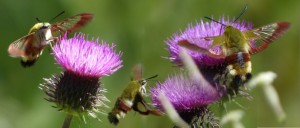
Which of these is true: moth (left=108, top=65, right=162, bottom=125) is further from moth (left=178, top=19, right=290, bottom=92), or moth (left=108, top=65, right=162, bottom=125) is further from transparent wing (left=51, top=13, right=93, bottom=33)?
transparent wing (left=51, top=13, right=93, bottom=33)

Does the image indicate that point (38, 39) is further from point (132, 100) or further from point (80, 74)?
point (132, 100)

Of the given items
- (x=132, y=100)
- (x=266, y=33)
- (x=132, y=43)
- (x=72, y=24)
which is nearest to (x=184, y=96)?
(x=132, y=100)

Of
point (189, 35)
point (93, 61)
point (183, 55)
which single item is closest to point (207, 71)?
point (189, 35)

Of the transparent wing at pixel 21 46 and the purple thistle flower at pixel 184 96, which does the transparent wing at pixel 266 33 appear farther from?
the transparent wing at pixel 21 46

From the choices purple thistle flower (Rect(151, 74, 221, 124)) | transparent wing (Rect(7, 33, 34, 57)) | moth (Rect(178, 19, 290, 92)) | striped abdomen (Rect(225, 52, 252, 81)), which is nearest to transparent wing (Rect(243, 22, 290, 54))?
moth (Rect(178, 19, 290, 92))

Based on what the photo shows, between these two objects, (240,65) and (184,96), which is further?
(184,96)

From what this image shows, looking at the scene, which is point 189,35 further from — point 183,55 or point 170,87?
point 183,55
